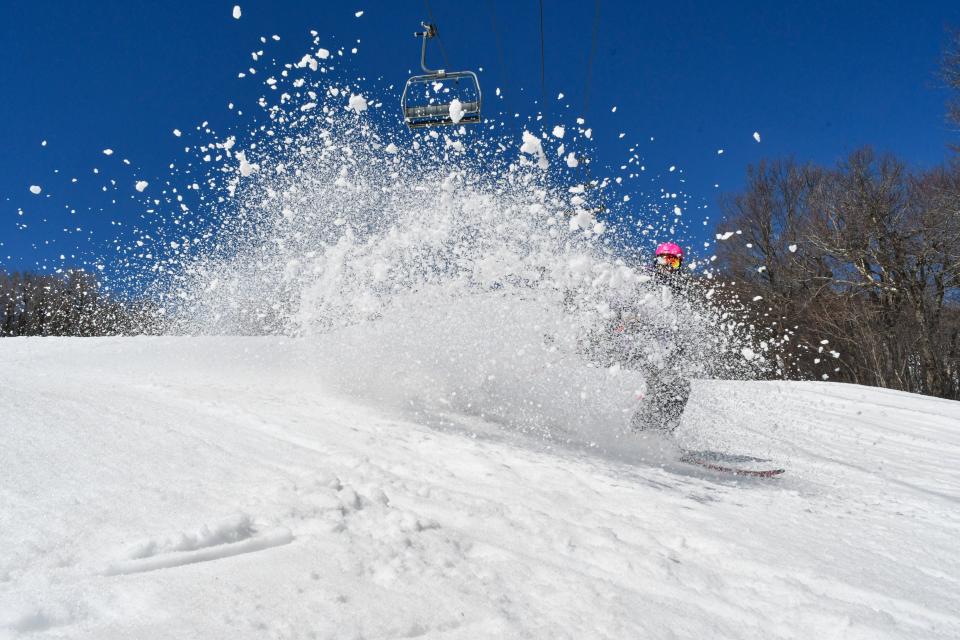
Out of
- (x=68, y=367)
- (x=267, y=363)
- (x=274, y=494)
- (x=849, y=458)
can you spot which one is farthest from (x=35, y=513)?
(x=849, y=458)

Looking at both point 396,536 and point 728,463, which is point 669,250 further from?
point 396,536

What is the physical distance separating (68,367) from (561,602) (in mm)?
6067

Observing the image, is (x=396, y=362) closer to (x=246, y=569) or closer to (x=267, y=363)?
(x=267, y=363)

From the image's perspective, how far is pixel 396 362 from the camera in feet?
18.3

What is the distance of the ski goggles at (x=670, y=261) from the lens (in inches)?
214

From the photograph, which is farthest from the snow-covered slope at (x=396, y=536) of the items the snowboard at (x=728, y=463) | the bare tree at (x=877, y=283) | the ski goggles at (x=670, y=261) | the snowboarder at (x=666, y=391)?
the bare tree at (x=877, y=283)

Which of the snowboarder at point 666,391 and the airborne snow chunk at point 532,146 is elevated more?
the airborne snow chunk at point 532,146

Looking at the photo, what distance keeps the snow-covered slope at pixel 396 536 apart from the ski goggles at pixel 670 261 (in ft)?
7.09

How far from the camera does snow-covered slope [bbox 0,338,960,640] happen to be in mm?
1487

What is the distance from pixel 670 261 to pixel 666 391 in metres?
1.24

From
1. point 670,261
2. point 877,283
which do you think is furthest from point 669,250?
point 877,283

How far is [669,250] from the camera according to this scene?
5.43 m

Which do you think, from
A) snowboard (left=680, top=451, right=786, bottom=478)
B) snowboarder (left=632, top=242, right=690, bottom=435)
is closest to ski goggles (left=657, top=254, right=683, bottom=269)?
snowboarder (left=632, top=242, right=690, bottom=435)

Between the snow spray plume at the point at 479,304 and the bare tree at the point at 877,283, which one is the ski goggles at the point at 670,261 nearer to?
the snow spray plume at the point at 479,304
